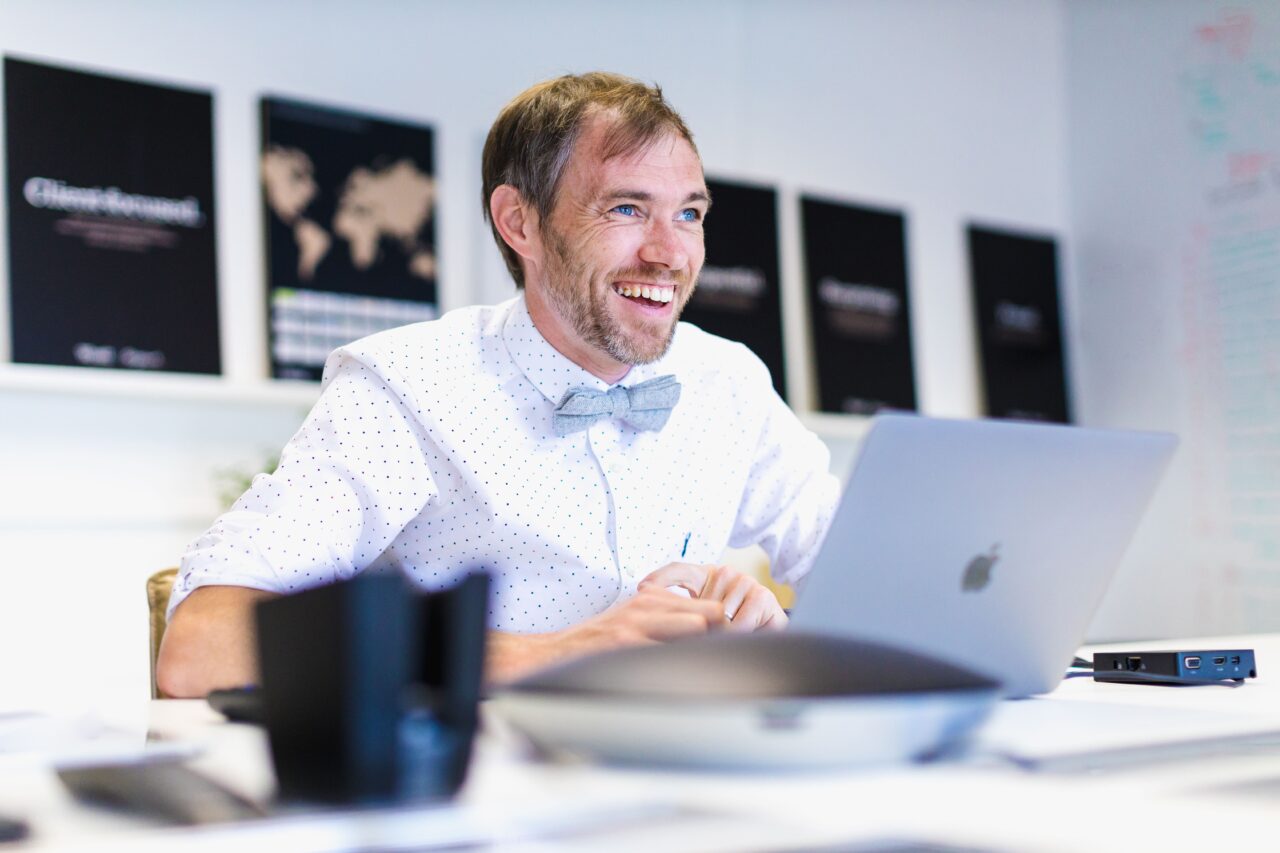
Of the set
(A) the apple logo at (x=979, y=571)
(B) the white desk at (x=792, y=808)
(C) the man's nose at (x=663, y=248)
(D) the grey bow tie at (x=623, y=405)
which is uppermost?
(C) the man's nose at (x=663, y=248)

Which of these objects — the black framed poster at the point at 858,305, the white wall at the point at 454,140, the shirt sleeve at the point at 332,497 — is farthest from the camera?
the black framed poster at the point at 858,305

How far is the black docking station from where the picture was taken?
4.07 feet

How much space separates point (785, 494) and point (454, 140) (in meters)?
1.92

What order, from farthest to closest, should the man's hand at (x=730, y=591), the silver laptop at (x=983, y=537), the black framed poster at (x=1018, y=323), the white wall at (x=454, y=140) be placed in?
the black framed poster at (x=1018, y=323)
the white wall at (x=454, y=140)
the man's hand at (x=730, y=591)
the silver laptop at (x=983, y=537)

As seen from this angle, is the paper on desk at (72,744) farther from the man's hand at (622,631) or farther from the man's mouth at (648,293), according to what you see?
the man's mouth at (648,293)

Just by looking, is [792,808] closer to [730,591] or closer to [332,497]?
[730,591]

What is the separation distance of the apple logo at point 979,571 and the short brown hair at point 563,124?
1122 mm

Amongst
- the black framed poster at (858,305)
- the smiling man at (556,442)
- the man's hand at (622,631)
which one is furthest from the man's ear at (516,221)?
the black framed poster at (858,305)

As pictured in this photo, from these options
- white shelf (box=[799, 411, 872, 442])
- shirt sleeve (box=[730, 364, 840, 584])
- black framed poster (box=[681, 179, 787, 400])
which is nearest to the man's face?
shirt sleeve (box=[730, 364, 840, 584])

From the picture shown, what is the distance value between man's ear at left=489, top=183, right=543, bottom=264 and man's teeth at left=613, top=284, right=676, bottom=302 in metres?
0.16

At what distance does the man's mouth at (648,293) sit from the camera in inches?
77.8

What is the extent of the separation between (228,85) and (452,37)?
0.70 metres

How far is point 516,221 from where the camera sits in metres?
2.12

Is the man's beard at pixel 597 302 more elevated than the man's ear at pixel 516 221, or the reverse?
the man's ear at pixel 516 221
